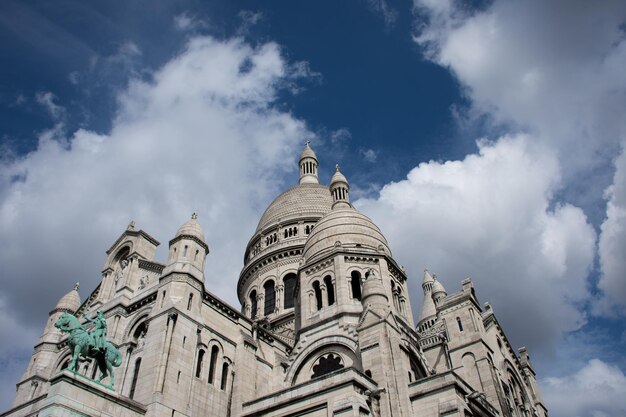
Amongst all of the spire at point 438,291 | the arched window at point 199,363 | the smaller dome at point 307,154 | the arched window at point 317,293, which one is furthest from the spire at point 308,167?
the arched window at point 199,363

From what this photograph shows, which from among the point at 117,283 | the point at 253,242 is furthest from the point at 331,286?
the point at 253,242

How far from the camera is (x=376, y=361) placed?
2462 cm

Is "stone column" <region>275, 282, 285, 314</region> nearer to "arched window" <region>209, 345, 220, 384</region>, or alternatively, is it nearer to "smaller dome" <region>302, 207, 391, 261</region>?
"smaller dome" <region>302, 207, 391, 261</region>

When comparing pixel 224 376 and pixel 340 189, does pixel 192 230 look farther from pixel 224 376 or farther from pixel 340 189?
pixel 340 189

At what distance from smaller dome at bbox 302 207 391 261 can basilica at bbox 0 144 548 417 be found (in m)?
0.11

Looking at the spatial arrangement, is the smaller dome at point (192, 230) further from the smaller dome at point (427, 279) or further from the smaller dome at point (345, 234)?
the smaller dome at point (427, 279)

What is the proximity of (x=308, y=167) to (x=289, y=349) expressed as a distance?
103 feet

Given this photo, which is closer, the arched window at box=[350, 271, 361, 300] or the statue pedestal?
the statue pedestal

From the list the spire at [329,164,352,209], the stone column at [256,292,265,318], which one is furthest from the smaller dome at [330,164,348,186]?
the stone column at [256,292,265,318]

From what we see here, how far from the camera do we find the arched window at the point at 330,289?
3258cm

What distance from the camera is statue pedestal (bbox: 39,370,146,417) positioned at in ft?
67.4

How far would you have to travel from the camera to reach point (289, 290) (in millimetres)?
45750

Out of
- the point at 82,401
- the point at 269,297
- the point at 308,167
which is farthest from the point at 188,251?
the point at 308,167

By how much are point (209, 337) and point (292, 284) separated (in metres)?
17.8
